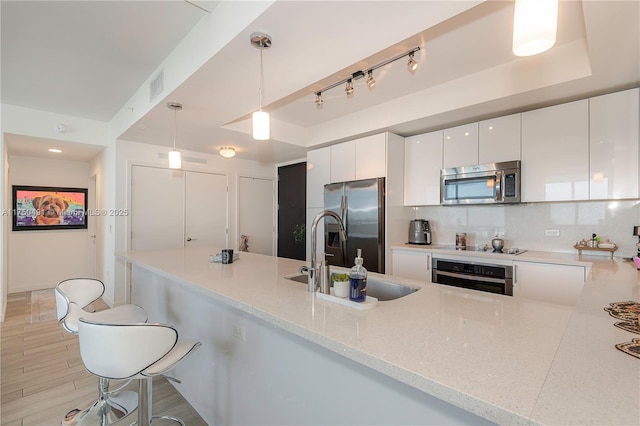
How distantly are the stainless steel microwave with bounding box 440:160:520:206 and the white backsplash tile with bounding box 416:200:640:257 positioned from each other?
38 cm

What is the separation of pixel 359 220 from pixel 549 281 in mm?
1948

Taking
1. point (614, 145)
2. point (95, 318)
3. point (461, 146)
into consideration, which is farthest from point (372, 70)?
point (95, 318)

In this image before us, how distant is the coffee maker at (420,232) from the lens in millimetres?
3672

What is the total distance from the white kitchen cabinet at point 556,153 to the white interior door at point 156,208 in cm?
458

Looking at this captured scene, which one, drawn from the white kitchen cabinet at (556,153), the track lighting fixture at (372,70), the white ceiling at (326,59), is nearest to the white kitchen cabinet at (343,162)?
the white ceiling at (326,59)

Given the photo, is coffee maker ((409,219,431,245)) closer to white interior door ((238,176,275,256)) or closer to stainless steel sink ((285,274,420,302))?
stainless steel sink ((285,274,420,302))

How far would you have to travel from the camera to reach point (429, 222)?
152 inches

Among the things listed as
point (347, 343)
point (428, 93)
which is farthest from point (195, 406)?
point (428, 93)

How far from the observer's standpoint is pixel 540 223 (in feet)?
10.1

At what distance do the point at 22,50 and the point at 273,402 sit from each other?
3.30 metres

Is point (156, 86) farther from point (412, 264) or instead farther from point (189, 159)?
point (412, 264)

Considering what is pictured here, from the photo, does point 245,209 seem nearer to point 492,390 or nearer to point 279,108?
point 279,108

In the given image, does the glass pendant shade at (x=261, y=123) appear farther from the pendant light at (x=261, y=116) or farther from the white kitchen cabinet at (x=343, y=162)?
the white kitchen cabinet at (x=343, y=162)

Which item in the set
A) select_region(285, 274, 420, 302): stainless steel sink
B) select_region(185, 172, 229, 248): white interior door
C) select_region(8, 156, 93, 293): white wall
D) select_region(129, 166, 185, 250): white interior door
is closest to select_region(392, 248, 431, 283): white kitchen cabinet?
select_region(285, 274, 420, 302): stainless steel sink
